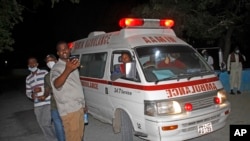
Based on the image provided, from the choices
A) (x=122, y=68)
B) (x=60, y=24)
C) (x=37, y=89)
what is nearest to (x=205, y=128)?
(x=122, y=68)

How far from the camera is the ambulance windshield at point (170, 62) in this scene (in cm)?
527

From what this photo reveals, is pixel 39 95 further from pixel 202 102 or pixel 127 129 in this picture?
pixel 202 102

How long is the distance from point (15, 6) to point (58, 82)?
3.81 m

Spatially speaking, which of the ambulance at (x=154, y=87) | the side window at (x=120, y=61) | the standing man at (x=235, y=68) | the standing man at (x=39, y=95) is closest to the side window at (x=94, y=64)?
the ambulance at (x=154, y=87)

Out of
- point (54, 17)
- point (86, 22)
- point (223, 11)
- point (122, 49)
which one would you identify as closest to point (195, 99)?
point (122, 49)

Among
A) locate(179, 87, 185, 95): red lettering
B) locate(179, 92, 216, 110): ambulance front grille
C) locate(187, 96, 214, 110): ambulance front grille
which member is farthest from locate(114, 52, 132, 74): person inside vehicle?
locate(187, 96, 214, 110): ambulance front grille

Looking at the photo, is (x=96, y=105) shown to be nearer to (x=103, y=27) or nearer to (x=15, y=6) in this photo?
(x=15, y=6)

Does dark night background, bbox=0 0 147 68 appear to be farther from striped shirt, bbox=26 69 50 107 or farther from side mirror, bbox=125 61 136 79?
side mirror, bbox=125 61 136 79

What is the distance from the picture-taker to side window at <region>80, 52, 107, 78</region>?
6371 millimetres

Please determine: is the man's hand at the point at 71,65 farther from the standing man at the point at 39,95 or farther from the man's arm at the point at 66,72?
the standing man at the point at 39,95

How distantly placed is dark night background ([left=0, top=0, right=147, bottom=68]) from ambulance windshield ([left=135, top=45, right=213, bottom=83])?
23.8m

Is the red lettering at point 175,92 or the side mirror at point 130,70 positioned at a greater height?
the side mirror at point 130,70

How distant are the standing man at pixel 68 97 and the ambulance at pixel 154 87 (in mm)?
1311

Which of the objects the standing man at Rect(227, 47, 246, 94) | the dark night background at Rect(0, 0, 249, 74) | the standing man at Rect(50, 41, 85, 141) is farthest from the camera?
the dark night background at Rect(0, 0, 249, 74)
